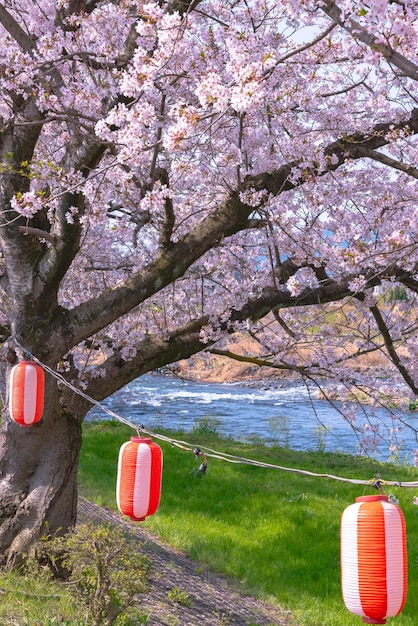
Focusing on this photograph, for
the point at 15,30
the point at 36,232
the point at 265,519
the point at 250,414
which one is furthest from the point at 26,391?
the point at 250,414

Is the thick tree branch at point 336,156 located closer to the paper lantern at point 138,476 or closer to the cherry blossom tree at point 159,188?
the cherry blossom tree at point 159,188

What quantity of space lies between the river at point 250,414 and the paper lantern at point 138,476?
9806 millimetres

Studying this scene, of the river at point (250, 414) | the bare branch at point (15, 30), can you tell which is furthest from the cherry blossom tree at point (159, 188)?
the river at point (250, 414)

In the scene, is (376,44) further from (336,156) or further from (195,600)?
(195,600)

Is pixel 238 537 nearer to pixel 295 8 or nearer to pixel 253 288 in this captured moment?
pixel 253 288

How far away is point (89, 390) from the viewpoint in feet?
21.4

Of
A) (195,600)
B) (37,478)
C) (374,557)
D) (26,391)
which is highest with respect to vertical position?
(26,391)

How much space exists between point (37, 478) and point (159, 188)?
3274 millimetres

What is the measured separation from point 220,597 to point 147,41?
5.48 meters

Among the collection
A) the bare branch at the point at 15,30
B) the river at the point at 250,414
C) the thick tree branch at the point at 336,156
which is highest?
the bare branch at the point at 15,30

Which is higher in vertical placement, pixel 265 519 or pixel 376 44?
pixel 376 44

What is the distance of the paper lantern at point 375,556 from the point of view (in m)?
2.79

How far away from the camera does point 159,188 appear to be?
16.3 ft

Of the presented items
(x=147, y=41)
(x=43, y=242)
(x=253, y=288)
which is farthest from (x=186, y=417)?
(x=147, y=41)
